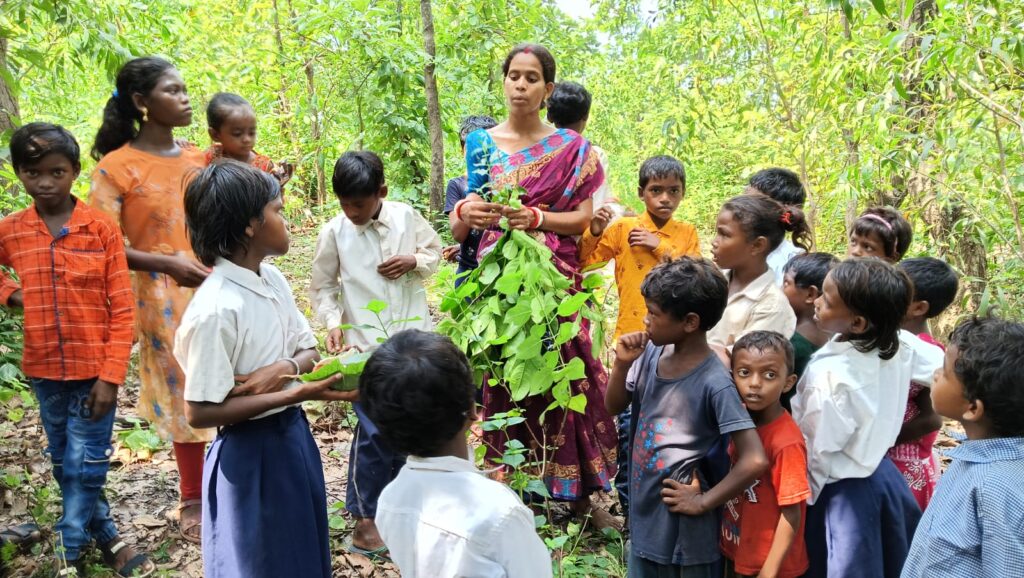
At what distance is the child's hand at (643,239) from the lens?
3.36 m

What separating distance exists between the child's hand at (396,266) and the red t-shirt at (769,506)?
5.28ft

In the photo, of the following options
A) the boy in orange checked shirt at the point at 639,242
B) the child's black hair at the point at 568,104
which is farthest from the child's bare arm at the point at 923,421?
the child's black hair at the point at 568,104

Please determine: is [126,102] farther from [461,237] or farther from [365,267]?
[461,237]

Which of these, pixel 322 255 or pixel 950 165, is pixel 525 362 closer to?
pixel 322 255

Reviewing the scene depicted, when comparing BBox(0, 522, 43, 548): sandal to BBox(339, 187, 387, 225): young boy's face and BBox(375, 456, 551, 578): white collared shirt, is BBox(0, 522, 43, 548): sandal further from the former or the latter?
BBox(375, 456, 551, 578): white collared shirt

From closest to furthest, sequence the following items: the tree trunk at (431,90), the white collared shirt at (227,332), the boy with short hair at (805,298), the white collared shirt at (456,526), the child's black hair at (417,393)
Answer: the white collared shirt at (456,526), the child's black hair at (417,393), the white collared shirt at (227,332), the boy with short hair at (805,298), the tree trunk at (431,90)

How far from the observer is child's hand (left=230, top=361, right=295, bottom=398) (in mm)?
2057

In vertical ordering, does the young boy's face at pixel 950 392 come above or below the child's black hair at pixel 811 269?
below

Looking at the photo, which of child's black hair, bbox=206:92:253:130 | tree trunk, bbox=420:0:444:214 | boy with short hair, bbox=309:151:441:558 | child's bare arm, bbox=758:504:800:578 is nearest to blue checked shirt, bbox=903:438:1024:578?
child's bare arm, bbox=758:504:800:578

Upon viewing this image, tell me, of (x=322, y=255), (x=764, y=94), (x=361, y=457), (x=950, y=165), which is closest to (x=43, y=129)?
(x=322, y=255)

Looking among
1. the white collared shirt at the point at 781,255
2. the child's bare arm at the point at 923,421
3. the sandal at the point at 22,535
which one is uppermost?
the white collared shirt at the point at 781,255

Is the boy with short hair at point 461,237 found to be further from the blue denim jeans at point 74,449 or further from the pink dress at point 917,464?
the pink dress at point 917,464

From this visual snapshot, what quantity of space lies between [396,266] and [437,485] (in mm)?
1781

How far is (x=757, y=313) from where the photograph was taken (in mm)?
2727
